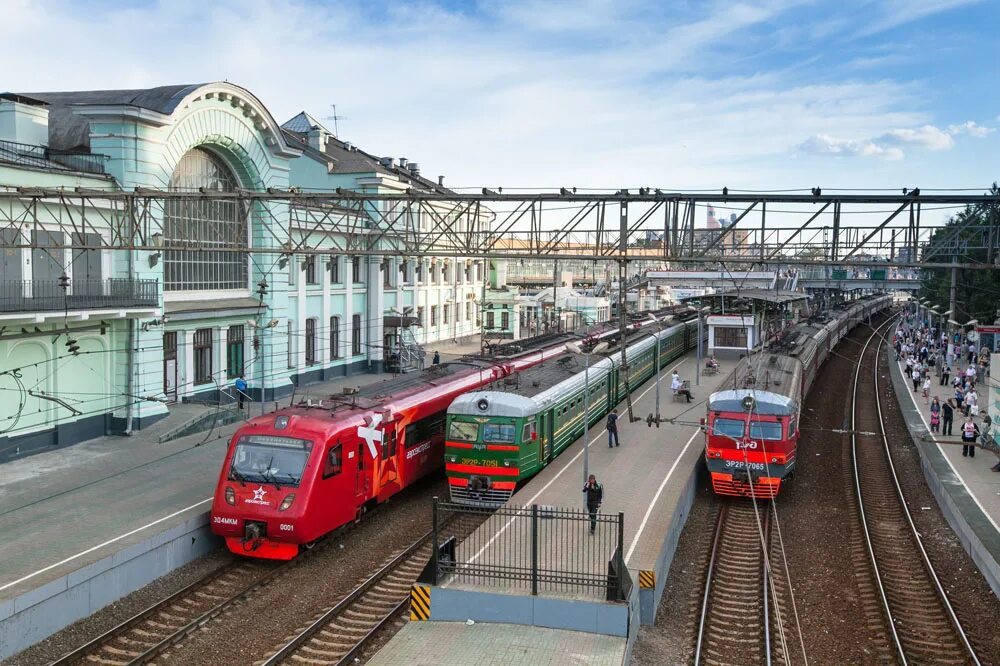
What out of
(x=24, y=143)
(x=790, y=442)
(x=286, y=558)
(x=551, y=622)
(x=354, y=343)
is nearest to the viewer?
(x=551, y=622)

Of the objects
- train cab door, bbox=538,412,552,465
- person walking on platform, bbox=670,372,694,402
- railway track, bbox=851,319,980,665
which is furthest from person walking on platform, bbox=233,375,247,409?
railway track, bbox=851,319,980,665

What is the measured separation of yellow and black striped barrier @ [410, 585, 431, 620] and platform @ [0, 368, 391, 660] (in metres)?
5.35

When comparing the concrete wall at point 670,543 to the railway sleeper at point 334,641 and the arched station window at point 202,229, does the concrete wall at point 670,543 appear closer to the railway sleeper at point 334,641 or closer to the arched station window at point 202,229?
the railway sleeper at point 334,641

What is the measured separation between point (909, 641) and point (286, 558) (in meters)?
10.6

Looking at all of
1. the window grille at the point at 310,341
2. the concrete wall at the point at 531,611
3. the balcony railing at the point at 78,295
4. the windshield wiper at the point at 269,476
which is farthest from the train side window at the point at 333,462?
the window grille at the point at 310,341

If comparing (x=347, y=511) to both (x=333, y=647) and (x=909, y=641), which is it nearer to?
(x=333, y=647)

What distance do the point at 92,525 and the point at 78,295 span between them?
923 cm

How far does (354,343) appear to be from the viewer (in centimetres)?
4019

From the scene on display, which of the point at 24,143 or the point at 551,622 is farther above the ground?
the point at 24,143

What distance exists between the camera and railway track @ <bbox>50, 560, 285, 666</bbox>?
1211 centimetres

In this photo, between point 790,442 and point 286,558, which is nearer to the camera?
point 286,558

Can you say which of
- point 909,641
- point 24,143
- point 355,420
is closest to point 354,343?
point 24,143

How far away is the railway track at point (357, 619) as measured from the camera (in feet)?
40.3

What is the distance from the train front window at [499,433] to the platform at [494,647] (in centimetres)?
680
